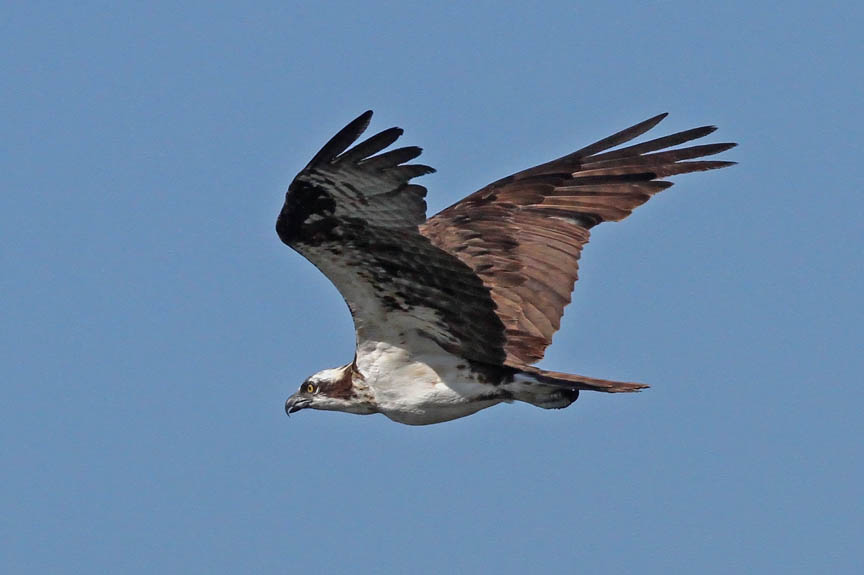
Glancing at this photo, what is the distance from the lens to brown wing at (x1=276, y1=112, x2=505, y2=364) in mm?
7980

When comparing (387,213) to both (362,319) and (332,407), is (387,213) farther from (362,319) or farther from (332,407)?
(332,407)

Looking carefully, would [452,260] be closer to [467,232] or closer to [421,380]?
[421,380]

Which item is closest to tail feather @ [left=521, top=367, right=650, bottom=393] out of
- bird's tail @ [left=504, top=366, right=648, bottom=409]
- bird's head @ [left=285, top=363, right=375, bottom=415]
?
bird's tail @ [left=504, top=366, right=648, bottom=409]

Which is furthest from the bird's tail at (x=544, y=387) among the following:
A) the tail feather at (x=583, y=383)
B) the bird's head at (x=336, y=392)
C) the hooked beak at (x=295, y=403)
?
the hooked beak at (x=295, y=403)

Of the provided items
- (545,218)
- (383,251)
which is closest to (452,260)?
(383,251)

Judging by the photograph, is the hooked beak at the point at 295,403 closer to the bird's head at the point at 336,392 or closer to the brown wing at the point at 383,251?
the bird's head at the point at 336,392

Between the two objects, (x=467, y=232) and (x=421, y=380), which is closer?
(x=421, y=380)

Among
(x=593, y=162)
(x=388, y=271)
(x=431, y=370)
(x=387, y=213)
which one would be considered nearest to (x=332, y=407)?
(x=431, y=370)

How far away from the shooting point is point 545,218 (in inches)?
450

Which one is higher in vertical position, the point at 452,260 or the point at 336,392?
the point at 452,260

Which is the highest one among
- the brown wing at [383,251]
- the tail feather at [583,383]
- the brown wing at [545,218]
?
the brown wing at [545,218]

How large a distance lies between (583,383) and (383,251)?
5.05 feet

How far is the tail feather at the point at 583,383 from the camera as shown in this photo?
9109 millimetres

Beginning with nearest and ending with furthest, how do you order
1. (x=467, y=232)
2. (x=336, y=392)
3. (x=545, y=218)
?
(x=336, y=392) < (x=467, y=232) < (x=545, y=218)
